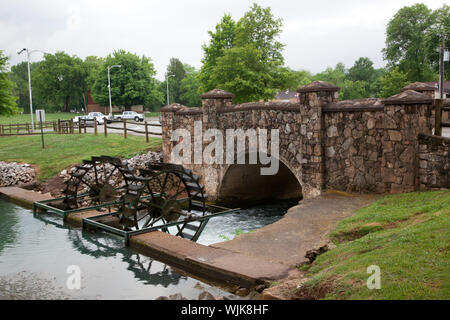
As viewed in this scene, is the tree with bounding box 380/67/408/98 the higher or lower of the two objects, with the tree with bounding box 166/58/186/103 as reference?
lower

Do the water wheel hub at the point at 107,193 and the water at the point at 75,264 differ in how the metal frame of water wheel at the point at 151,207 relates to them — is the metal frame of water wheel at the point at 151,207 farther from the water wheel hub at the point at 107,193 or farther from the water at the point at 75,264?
the water wheel hub at the point at 107,193

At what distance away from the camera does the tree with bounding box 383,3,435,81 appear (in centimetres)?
4991

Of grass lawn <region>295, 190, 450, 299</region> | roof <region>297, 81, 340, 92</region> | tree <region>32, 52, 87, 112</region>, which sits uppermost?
tree <region>32, 52, 87, 112</region>

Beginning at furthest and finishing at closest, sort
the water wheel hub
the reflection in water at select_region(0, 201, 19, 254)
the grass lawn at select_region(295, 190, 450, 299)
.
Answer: the water wheel hub, the reflection in water at select_region(0, 201, 19, 254), the grass lawn at select_region(295, 190, 450, 299)

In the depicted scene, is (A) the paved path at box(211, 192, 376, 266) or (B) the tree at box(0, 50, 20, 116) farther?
(B) the tree at box(0, 50, 20, 116)

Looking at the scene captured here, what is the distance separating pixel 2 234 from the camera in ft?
35.8

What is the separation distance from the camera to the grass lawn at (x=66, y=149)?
19641 millimetres

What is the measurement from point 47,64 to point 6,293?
69.8 meters

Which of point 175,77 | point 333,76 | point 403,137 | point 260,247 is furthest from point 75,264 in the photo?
point 333,76

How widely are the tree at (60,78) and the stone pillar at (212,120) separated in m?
59.7

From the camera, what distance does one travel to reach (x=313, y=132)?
1138cm

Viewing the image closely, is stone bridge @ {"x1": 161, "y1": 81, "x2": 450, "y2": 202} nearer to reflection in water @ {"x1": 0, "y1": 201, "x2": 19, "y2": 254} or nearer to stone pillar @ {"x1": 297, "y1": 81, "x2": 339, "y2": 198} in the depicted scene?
stone pillar @ {"x1": 297, "y1": 81, "x2": 339, "y2": 198}

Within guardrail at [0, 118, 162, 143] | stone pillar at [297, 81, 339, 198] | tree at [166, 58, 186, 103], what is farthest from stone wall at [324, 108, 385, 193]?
tree at [166, 58, 186, 103]

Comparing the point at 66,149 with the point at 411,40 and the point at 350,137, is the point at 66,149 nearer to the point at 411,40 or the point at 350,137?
the point at 350,137
